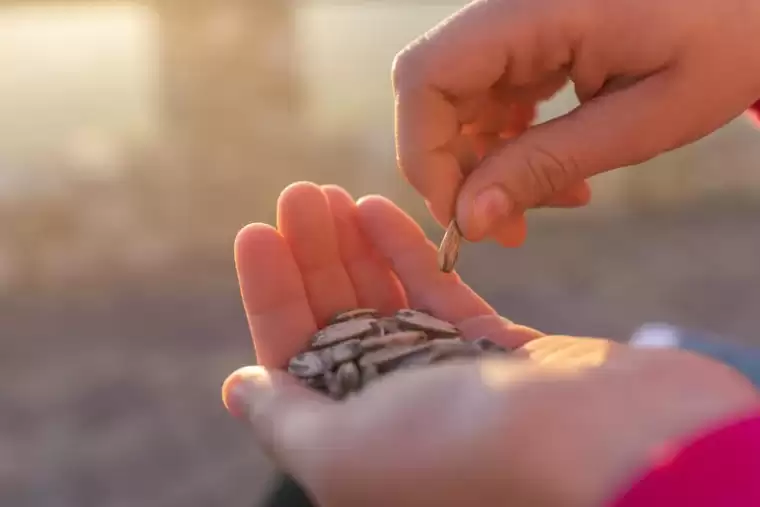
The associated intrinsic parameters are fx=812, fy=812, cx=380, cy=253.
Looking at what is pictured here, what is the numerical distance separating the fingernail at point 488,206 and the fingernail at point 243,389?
0.55 ft

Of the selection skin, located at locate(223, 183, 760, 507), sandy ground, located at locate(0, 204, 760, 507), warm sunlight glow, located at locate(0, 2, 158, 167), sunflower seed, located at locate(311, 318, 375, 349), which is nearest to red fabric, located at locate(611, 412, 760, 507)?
skin, located at locate(223, 183, 760, 507)

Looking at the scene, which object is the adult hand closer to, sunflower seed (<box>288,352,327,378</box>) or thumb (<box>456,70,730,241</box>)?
thumb (<box>456,70,730,241</box>)

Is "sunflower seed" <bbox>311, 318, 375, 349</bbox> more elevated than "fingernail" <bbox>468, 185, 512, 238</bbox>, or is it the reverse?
"fingernail" <bbox>468, 185, 512, 238</bbox>

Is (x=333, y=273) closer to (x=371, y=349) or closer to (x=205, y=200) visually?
(x=371, y=349)

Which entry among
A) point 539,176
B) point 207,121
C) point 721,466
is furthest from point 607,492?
point 207,121

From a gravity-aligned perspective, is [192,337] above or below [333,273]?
below

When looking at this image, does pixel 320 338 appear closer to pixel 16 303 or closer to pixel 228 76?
pixel 16 303

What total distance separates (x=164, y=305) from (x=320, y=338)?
727 millimetres

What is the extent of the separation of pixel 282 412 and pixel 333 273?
0.58ft

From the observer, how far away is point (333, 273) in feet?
2.07

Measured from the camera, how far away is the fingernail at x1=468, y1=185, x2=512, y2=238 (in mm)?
507

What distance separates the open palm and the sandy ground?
0.35 meters

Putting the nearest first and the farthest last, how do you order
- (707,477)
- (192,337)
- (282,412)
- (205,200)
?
(707,477) → (282,412) → (192,337) → (205,200)

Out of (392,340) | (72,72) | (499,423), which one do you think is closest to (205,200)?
(72,72)
